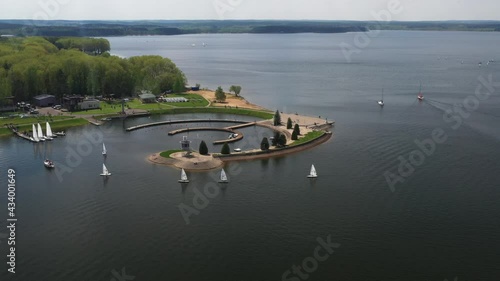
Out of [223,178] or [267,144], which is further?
[267,144]

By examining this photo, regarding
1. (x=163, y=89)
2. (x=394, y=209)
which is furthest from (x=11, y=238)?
(x=163, y=89)

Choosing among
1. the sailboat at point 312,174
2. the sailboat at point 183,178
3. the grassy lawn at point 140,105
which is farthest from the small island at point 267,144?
the grassy lawn at point 140,105

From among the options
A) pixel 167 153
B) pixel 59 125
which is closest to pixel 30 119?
pixel 59 125

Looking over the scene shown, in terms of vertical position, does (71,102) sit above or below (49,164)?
above

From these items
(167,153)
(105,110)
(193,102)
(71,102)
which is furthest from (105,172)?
(193,102)

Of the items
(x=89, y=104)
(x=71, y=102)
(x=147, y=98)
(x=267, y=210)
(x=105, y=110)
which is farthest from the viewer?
(x=147, y=98)

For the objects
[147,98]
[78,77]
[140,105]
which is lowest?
[140,105]

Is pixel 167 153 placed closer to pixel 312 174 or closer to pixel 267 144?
pixel 267 144

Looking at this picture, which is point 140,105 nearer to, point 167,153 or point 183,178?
point 167,153

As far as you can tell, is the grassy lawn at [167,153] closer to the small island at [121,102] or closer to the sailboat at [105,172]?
the small island at [121,102]

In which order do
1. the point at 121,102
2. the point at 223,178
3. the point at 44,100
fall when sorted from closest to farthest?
the point at 223,178 → the point at 44,100 → the point at 121,102
